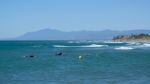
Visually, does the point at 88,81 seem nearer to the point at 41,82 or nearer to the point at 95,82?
the point at 95,82

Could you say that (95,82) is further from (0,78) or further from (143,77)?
(0,78)

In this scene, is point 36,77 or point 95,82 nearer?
point 95,82

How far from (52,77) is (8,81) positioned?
350cm

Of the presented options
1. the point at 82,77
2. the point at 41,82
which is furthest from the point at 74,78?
the point at 41,82

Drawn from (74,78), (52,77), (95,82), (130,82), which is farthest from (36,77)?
(130,82)

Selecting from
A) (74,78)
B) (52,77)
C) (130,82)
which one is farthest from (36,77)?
(130,82)

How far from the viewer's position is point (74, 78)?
27.4 m

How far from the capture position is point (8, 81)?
26.3 m

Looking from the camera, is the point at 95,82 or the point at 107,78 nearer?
the point at 95,82

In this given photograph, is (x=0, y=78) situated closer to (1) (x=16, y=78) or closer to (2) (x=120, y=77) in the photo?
(1) (x=16, y=78)

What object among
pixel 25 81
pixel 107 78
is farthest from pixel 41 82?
pixel 107 78

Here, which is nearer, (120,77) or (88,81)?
(88,81)

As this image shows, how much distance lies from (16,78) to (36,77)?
147 centimetres

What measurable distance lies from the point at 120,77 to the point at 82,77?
268 cm
